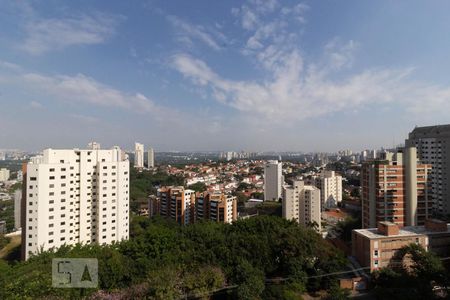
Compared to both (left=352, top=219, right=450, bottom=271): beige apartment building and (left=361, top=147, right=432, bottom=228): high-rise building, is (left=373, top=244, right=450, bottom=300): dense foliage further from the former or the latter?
(left=361, top=147, right=432, bottom=228): high-rise building

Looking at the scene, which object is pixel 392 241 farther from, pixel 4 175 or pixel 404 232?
pixel 4 175

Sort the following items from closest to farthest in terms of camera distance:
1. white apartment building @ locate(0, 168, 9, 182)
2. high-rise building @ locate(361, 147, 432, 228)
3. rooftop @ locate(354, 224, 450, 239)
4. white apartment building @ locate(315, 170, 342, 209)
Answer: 1. rooftop @ locate(354, 224, 450, 239)
2. high-rise building @ locate(361, 147, 432, 228)
3. white apartment building @ locate(315, 170, 342, 209)
4. white apartment building @ locate(0, 168, 9, 182)

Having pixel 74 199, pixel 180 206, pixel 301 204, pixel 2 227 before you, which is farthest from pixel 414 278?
pixel 2 227

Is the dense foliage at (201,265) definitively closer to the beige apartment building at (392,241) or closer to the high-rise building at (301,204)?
the beige apartment building at (392,241)

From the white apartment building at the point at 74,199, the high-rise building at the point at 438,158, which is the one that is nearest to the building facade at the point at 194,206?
the white apartment building at the point at 74,199

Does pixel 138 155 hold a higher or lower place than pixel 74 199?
higher

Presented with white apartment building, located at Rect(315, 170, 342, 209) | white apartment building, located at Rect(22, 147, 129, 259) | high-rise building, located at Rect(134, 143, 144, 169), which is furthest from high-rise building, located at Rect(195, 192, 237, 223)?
high-rise building, located at Rect(134, 143, 144, 169)
